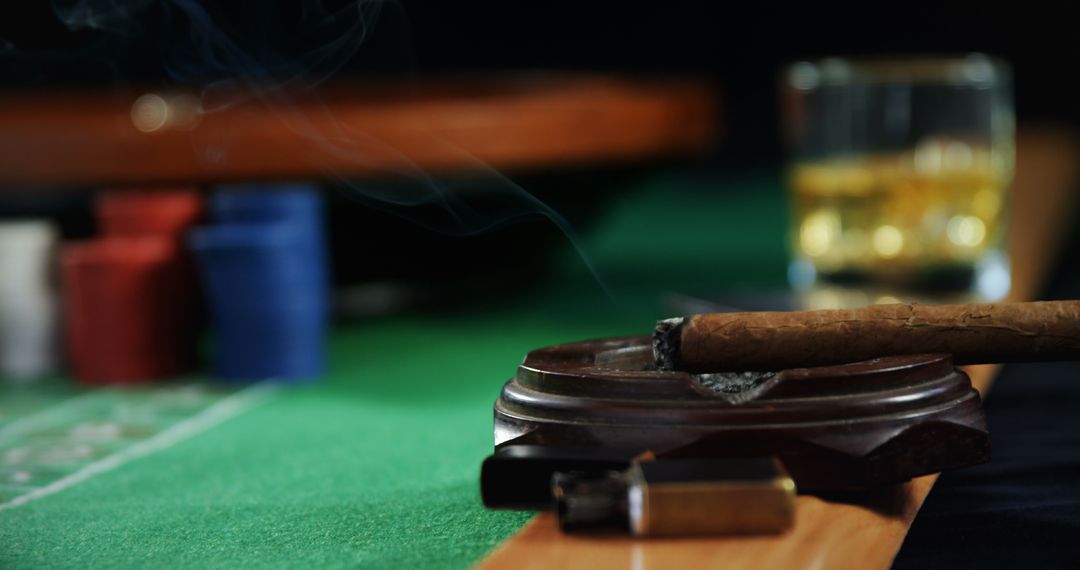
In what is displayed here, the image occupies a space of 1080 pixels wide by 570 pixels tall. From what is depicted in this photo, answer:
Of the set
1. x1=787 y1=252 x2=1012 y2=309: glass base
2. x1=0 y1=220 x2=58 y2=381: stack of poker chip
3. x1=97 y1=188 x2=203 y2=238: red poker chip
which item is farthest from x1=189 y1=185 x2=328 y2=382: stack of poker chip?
x1=787 y1=252 x2=1012 y2=309: glass base

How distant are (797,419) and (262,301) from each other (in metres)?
1.19

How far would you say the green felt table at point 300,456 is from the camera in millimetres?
999

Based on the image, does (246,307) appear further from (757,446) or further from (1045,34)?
(1045,34)

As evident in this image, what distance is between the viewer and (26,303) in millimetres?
2041

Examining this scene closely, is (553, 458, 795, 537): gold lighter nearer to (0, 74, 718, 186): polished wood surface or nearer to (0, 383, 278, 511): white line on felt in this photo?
(0, 383, 278, 511): white line on felt

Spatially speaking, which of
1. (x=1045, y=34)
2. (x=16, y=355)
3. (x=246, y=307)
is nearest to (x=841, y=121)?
(x=246, y=307)

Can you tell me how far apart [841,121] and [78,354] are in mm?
1382

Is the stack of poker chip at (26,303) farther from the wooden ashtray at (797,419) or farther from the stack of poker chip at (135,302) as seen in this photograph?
the wooden ashtray at (797,419)

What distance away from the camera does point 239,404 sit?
1.75m

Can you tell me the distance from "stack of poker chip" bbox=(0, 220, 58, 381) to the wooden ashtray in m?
1.34

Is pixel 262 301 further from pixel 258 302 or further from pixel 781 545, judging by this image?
pixel 781 545

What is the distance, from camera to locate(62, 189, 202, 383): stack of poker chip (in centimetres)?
194

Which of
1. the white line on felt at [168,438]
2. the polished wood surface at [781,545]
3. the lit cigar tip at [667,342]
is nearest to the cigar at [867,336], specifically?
the lit cigar tip at [667,342]

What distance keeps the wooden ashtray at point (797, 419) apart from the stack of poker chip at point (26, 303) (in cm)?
134
